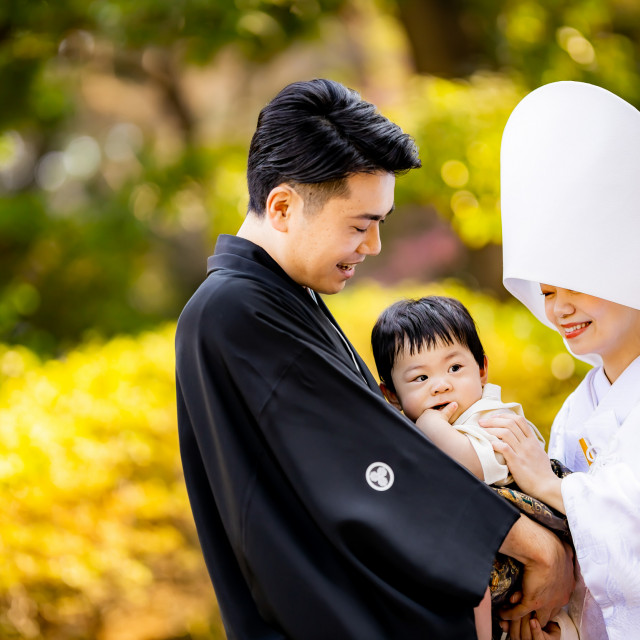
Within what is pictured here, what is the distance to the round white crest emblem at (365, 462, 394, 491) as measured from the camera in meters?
1.74

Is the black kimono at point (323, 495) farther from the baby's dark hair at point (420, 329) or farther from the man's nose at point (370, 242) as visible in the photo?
the baby's dark hair at point (420, 329)

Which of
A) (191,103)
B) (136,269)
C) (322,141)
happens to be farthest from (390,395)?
(191,103)

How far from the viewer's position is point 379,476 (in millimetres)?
1746

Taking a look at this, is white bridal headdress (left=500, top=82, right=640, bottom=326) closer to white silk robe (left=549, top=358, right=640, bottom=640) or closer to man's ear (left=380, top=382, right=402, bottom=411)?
white silk robe (left=549, top=358, right=640, bottom=640)

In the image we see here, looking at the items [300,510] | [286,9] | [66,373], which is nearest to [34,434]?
[66,373]

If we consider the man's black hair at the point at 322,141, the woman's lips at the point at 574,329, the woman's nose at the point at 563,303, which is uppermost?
the man's black hair at the point at 322,141

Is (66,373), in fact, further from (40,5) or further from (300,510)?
(300,510)

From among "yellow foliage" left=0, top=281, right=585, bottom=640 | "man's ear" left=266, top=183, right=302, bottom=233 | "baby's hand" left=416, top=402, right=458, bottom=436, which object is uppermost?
"man's ear" left=266, top=183, right=302, bottom=233

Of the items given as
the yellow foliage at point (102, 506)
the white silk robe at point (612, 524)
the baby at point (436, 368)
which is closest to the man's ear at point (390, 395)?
the baby at point (436, 368)

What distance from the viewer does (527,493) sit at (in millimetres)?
2004

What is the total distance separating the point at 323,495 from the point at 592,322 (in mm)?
877

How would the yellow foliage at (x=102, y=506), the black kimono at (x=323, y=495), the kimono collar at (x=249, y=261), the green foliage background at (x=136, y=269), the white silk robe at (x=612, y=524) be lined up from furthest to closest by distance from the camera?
1. the green foliage background at (x=136, y=269)
2. the yellow foliage at (x=102, y=506)
3. the kimono collar at (x=249, y=261)
4. the white silk robe at (x=612, y=524)
5. the black kimono at (x=323, y=495)

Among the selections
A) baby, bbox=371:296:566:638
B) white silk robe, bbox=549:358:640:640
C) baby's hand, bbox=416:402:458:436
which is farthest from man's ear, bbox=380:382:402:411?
white silk robe, bbox=549:358:640:640

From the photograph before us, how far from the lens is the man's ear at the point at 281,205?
1.94 metres
